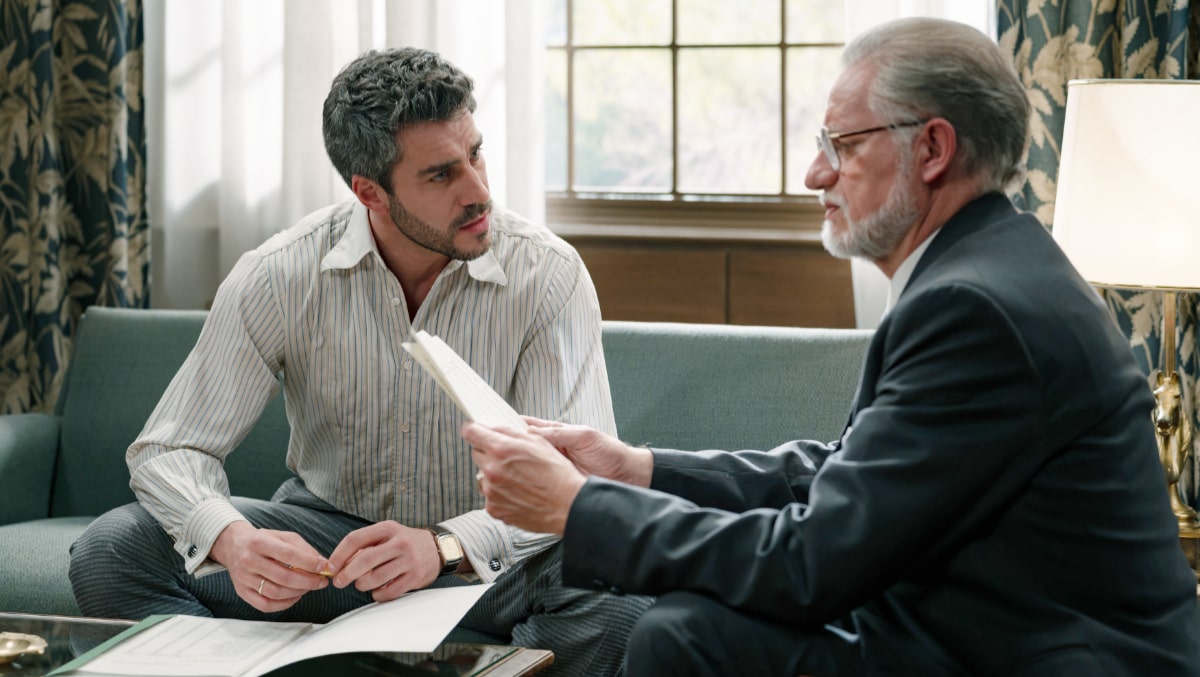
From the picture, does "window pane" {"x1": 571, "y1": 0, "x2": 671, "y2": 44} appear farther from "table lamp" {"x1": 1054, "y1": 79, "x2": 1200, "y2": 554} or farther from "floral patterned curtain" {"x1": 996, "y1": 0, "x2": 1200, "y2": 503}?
"table lamp" {"x1": 1054, "y1": 79, "x2": 1200, "y2": 554}

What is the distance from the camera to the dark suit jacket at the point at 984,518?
4.28 feet

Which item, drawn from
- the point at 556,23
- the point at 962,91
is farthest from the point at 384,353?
the point at 556,23

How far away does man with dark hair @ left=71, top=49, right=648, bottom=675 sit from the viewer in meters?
2.04

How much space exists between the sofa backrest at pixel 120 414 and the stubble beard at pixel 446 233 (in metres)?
0.74

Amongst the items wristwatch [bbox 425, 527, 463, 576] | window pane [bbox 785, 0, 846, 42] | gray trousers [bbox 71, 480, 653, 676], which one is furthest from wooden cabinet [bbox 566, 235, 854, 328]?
wristwatch [bbox 425, 527, 463, 576]

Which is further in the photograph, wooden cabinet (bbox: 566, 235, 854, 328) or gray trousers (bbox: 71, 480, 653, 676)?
wooden cabinet (bbox: 566, 235, 854, 328)

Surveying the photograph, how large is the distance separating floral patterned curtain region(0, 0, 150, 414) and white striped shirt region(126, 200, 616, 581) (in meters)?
1.26

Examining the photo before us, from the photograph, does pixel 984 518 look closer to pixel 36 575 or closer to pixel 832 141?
pixel 832 141

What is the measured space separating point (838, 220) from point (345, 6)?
2006 mm

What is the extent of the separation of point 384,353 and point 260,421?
25.2 inches

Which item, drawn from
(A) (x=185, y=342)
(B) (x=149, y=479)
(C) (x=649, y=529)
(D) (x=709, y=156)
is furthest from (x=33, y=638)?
(D) (x=709, y=156)

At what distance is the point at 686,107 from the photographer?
3.29 metres

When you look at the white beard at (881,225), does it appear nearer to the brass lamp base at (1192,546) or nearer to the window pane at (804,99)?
the brass lamp base at (1192,546)

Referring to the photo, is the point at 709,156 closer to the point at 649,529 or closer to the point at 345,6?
the point at 345,6
